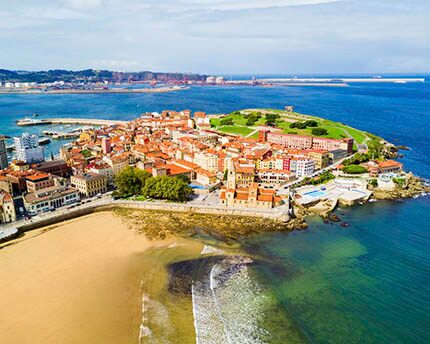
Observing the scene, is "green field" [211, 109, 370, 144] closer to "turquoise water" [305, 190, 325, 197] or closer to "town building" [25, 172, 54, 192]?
"turquoise water" [305, 190, 325, 197]

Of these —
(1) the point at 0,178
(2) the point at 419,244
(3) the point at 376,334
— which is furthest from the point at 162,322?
(1) the point at 0,178

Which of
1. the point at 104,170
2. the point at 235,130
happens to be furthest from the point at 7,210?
the point at 235,130

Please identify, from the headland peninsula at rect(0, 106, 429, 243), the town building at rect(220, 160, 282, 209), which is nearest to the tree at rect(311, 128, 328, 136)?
the headland peninsula at rect(0, 106, 429, 243)

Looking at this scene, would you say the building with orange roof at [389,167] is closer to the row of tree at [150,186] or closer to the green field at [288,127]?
the green field at [288,127]

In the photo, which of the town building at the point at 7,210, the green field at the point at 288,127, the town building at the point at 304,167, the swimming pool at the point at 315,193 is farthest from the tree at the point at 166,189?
the green field at the point at 288,127

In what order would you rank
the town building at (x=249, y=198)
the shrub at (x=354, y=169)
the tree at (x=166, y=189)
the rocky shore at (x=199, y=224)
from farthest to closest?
1. the shrub at (x=354, y=169)
2. the tree at (x=166, y=189)
3. the town building at (x=249, y=198)
4. the rocky shore at (x=199, y=224)
